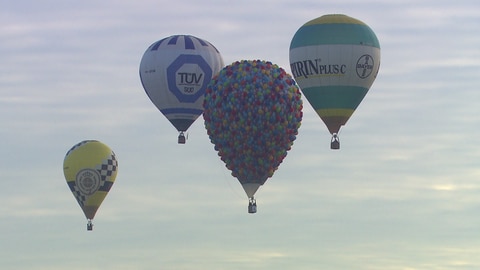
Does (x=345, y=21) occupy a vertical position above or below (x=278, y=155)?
above

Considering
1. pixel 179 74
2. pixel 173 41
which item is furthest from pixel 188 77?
pixel 173 41

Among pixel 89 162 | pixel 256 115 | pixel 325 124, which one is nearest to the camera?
pixel 256 115

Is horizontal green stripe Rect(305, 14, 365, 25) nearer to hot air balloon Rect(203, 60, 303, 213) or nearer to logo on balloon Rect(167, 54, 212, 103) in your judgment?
hot air balloon Rect(203, 60, 303, 213)

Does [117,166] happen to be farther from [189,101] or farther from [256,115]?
[256,115]

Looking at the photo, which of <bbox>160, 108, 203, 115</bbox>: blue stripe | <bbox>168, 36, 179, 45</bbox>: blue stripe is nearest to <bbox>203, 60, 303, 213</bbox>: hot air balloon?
<bbox>160, 108, 203, 115</bbox>: blue stripe

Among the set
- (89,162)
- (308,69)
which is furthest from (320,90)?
(89,162)

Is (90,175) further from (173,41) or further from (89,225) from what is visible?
(173,41)

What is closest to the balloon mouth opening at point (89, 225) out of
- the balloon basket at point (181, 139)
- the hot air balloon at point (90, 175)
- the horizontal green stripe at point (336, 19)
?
the hot air balloon at point (90, 175)

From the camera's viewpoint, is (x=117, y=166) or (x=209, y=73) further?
(x=117, y=166)

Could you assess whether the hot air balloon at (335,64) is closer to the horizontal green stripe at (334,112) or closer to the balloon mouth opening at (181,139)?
the horizontal green stripe at (334,112)
